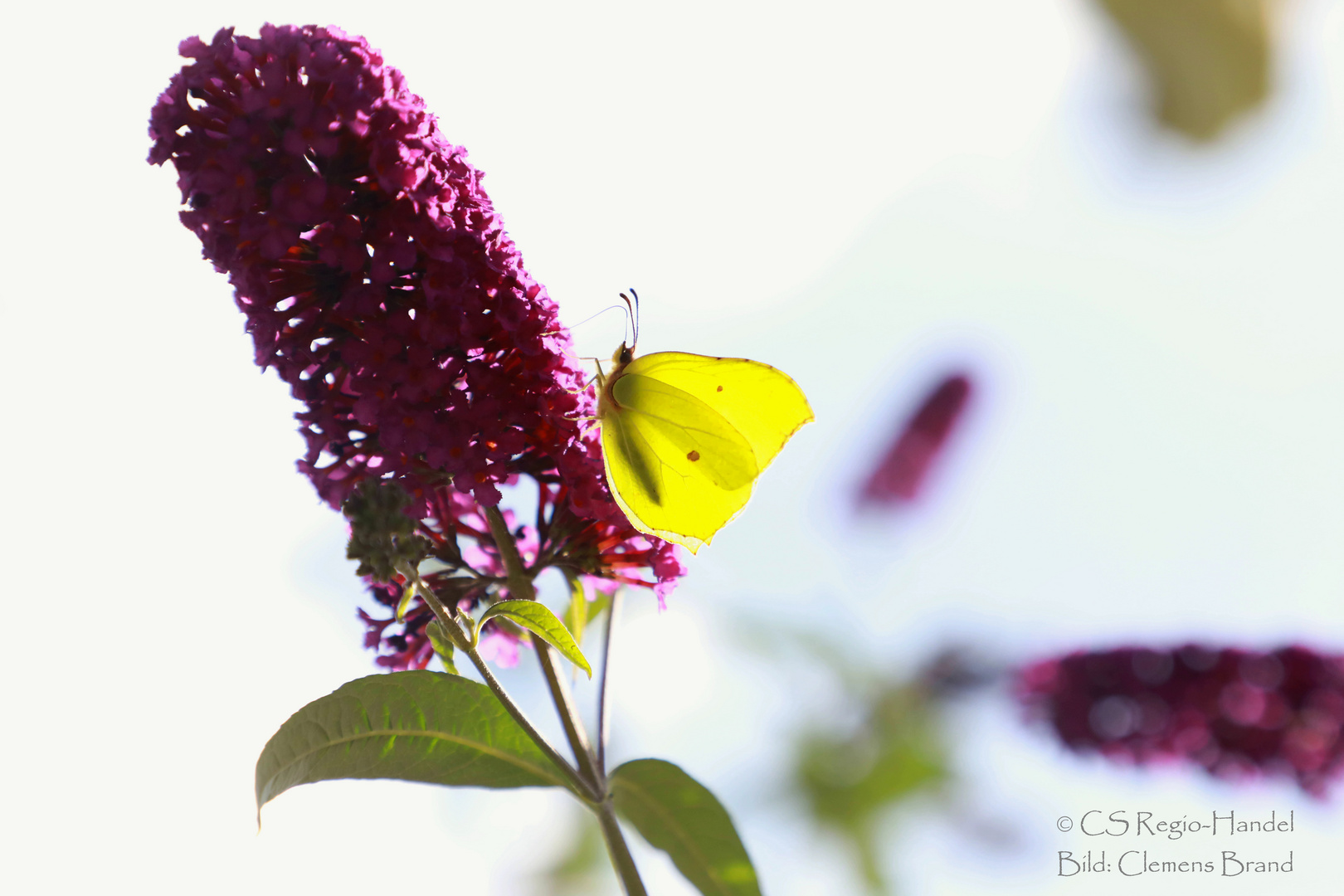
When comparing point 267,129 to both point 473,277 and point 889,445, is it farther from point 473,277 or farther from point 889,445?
point 889,445

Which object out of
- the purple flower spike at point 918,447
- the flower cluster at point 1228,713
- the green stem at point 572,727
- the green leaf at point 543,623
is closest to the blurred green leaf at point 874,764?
the flower cluster at point 1228,713

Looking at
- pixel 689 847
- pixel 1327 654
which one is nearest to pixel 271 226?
pixel 689 847

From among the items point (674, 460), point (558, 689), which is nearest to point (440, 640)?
point (558, 689)

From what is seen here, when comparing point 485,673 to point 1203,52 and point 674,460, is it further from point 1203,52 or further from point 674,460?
point 1203,52

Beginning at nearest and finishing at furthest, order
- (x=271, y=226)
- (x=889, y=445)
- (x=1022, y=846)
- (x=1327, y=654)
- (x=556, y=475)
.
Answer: (x=271, y=226) → (x=556, y=475) → (x=1327, y=654) → (x=1022, y=846) → (x=889, y=445)

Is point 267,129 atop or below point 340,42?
below

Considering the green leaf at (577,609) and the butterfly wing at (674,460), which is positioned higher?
the butterfly wing at (674,460)

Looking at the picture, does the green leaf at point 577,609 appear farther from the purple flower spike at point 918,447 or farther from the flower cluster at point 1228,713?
Result: the purple flower spike at point 918,447
